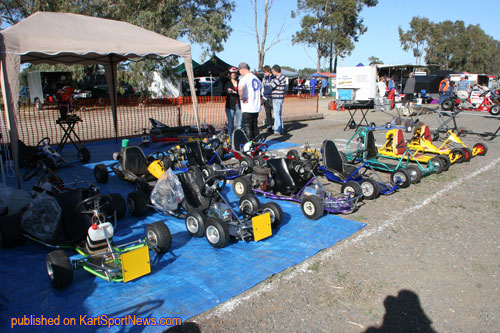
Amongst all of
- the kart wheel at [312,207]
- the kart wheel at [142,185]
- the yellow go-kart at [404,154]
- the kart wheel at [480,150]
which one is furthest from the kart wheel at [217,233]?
the kart wheel at [480,150]

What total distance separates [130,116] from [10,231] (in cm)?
1245

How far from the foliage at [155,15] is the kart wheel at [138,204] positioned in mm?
14727

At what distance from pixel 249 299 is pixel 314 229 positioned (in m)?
1.63

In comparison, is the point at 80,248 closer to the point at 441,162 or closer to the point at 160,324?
the point at 160,324

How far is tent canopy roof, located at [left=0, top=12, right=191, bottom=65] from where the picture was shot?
5.84 m

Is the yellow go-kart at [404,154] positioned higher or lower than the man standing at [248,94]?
lower

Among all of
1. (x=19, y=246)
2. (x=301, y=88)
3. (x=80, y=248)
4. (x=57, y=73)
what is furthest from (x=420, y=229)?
(x=301, y=88)

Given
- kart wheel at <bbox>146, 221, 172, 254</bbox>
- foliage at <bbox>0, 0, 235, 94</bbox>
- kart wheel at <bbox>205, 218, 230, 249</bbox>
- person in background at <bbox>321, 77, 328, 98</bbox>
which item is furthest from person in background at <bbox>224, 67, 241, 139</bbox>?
person in background at <bbox>321, 77, 328, 98</bbox>

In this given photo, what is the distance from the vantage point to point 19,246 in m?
4.01

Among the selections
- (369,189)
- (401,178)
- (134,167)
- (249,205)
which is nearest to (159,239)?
(249,205)

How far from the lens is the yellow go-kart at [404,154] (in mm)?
6836

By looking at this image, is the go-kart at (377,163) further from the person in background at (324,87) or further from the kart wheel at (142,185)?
the person in background at (324,87)

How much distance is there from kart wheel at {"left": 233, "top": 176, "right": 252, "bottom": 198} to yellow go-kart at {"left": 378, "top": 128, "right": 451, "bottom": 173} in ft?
9.92

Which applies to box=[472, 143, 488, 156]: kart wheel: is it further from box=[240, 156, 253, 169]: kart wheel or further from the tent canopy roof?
the tent canopy roof
